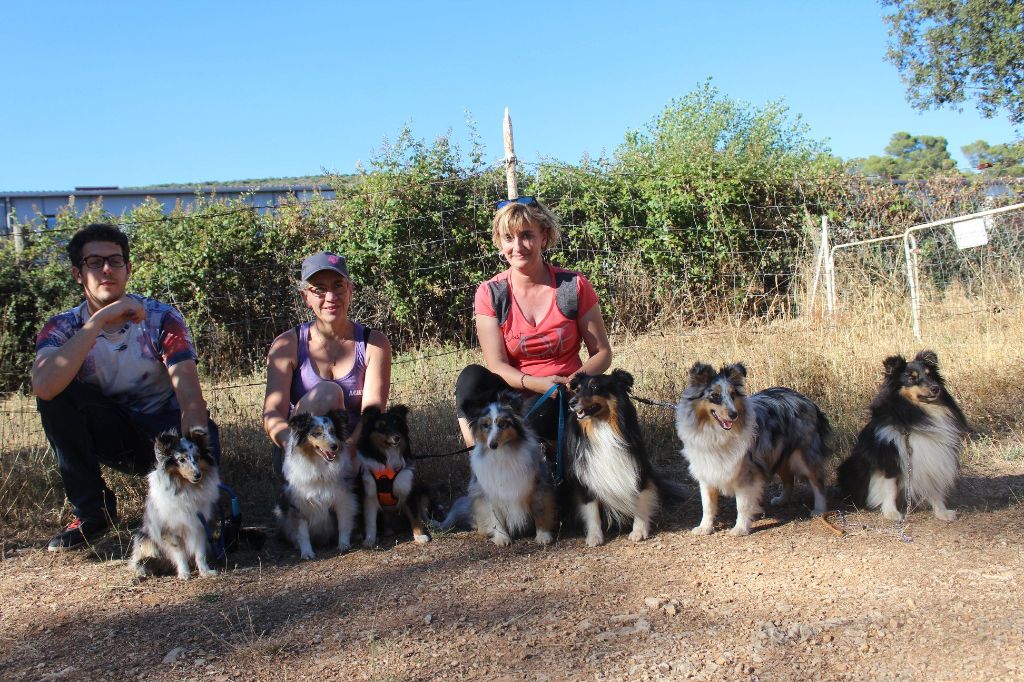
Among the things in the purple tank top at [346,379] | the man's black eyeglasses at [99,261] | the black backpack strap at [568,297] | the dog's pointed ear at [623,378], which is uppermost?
the man's black eyeglasses at [99,261]

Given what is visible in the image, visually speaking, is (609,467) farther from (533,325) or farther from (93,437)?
(93,437)

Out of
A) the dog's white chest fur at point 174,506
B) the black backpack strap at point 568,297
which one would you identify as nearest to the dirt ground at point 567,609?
the dog's white chest fur at point 174,506

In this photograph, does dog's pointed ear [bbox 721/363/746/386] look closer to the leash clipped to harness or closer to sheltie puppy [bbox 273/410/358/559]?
sheltie puppy [bbox 273/410/358/559]

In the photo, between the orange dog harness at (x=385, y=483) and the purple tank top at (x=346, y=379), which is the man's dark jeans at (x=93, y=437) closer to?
the purple tank top at (x=346, y=379)

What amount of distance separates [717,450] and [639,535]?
0.60m

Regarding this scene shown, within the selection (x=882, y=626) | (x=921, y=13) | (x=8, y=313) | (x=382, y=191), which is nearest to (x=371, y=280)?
(x=382, y=191)

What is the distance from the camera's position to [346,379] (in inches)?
176

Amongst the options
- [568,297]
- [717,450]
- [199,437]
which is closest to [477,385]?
[568,297]

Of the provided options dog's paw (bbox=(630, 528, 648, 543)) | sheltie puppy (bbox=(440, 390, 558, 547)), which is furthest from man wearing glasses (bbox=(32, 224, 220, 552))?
dog's paw (bbox=(630, 528, 648, 543))

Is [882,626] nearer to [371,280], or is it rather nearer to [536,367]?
[536,367]

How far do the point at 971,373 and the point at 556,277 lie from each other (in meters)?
3.83

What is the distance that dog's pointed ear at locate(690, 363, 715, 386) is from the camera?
3877 mm

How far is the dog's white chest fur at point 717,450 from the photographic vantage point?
3.90m

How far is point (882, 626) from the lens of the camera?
9.11ft
